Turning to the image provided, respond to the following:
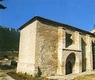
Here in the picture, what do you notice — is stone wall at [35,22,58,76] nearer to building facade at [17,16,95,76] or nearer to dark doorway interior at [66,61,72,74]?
building facade at [17,16,95,76]

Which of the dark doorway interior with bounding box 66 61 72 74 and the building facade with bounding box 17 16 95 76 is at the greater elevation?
the building facade with bounding box 17 16 95 76

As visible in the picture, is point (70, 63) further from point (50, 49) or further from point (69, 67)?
point (50, 49)

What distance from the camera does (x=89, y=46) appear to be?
49.3 ft

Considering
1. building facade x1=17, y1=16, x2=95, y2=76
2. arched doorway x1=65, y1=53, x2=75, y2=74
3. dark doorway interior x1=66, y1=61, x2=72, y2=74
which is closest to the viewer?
building facade x1=17, y1=16, x2=95, y2=76

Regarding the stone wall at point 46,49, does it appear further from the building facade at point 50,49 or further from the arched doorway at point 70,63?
the arched doorway at point 70,63

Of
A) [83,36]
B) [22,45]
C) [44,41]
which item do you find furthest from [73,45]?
[22,45]

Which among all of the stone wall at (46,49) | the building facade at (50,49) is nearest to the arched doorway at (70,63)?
the building facade at (50,49)

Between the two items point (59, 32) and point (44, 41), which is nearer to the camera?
point (44, 41)

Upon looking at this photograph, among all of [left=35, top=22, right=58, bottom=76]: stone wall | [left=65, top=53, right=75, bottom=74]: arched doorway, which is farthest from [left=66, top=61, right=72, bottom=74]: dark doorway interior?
[left=35, top=22, right=58, bottom=76]: stone wall

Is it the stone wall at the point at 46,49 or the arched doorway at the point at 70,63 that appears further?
the arched doorway at the point at 70,63

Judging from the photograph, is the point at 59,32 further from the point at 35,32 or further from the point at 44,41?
the point at 35,32

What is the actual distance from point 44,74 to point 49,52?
2.44m

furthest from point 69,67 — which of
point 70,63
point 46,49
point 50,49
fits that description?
point 46,49

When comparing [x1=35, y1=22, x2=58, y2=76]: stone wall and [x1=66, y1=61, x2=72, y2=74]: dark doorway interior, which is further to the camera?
[x1=66, y1=61, x2=72, y2=74]: dark doorway interior
